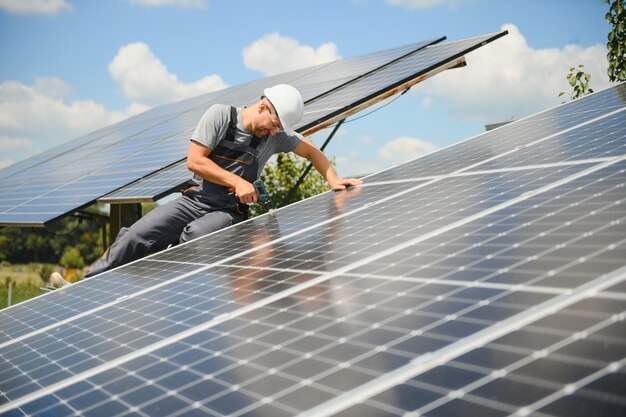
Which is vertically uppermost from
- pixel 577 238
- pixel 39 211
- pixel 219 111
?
pixel 219 111

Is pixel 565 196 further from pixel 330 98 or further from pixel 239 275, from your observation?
pixel 330 98

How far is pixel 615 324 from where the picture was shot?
1.97 meters

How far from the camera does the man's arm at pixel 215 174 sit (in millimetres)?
6469

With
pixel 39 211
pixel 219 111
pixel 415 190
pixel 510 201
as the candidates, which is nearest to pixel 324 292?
pixel 510 201

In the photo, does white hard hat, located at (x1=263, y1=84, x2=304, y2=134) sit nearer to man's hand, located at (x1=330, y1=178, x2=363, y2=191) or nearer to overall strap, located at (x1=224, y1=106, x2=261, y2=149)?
overall strap, located at (x1=224, y1=106, x2=261, y2=149)

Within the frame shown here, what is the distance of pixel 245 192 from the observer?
6.43 meters

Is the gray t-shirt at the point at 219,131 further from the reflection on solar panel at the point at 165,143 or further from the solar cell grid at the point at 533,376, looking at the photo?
the solar cell grid at the point at 533,376

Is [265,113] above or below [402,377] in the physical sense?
above

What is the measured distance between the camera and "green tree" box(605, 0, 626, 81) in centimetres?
1138

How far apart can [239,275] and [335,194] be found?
264 cm

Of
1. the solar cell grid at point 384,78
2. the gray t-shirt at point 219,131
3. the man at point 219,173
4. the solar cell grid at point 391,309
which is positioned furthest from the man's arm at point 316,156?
the solar cell grid at point 391,309

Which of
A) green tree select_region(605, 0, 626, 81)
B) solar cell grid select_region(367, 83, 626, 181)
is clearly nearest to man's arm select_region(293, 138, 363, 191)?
solar cell grid select_region(367, 83, 626, 181)

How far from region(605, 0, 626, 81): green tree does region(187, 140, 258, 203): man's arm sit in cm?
795

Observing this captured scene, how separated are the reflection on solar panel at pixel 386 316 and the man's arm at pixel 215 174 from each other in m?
1.21
